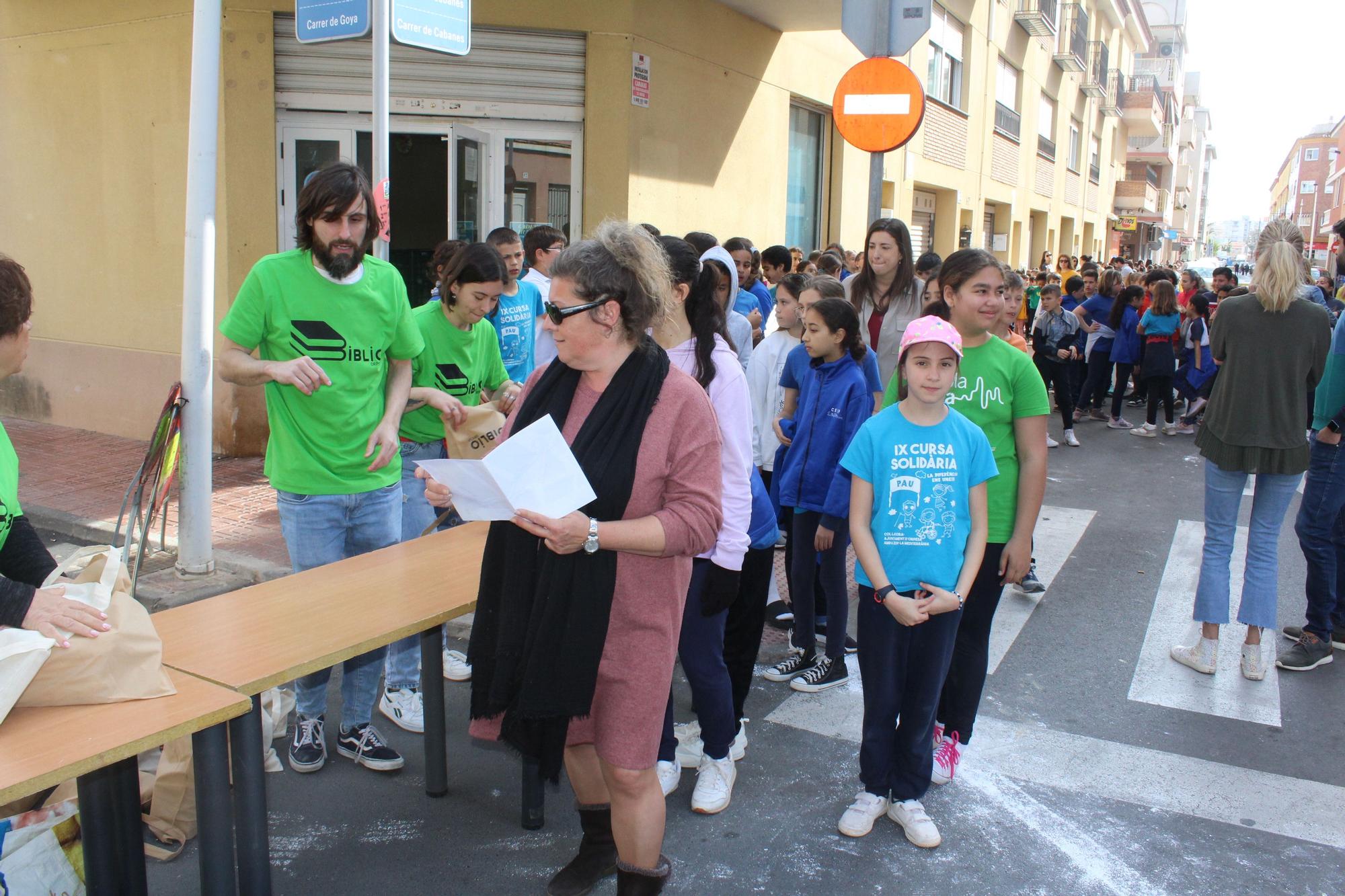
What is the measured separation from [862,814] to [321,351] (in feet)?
7.99

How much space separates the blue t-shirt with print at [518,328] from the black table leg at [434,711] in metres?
2.03

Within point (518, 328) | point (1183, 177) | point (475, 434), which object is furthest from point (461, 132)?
point (1183, 177)

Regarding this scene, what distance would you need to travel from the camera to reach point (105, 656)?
236 centimetres

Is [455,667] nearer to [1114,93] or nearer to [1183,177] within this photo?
[1114,93]

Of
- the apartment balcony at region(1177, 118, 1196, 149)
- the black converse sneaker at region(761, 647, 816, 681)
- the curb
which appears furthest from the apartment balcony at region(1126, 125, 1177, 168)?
the curb

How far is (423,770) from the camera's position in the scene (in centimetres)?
392

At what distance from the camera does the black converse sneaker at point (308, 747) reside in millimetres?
3848

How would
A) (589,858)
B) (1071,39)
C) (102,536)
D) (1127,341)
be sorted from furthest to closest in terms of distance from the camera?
(1071,39) < (1127,341) < (102,536) < (589,858)

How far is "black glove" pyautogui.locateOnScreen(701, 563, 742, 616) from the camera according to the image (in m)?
3.28

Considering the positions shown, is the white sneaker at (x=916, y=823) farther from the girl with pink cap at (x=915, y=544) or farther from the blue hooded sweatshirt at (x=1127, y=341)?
the blue hooded sweatshirt at (x=1127, y=341)

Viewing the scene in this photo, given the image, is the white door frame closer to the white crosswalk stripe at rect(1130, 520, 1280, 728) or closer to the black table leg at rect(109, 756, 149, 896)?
the white crosswalk stripe at rect(1130, 520, 1280, 728)

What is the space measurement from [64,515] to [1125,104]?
4119cm

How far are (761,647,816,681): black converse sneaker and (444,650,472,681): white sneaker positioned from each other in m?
1.37

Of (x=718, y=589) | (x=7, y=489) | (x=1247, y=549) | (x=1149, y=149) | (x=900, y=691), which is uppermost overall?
A: (x=1149, y=149)
